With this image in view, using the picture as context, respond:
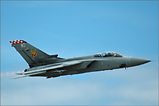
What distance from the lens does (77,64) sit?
29.6 m

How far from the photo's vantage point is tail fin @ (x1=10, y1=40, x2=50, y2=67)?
31.0m

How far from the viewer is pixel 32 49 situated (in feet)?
104

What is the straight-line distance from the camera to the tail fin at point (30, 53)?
30969 millimetres

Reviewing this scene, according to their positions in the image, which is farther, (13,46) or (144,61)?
(13,46)

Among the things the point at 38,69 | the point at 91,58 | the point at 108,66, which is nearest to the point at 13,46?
the point at 38,69

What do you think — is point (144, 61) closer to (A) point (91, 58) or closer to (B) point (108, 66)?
(B) point (108, 66)

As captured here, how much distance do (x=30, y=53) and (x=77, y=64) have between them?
19.0 feet

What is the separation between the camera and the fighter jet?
29297 millimetres

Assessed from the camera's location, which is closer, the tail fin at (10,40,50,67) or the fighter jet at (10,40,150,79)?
the fighter jet at (10,40,150,79)

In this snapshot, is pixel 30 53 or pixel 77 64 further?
pixel 30 53

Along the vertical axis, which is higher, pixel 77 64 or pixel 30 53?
pixel 30 53

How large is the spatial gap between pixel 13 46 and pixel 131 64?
13.6 m

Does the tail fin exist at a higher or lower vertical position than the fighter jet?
higher

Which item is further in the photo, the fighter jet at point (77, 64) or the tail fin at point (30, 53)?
the tail fin at point (30, 53)
